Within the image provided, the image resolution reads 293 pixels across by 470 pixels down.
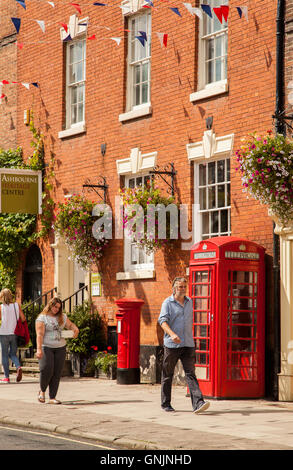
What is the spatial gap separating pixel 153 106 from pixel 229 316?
5256 mm

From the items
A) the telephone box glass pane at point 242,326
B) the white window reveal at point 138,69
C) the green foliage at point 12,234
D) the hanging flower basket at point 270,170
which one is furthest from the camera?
the green foliage at point 12,234

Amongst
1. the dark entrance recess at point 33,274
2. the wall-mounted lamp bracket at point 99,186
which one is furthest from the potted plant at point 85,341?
the dark entrance recess at point 33,274

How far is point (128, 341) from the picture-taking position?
Answer: 15867 mm

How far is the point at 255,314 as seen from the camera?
13656 mm

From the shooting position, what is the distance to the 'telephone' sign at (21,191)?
1909cm

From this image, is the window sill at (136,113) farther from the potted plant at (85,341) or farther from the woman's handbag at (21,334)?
the woman's handbag at (21,334)

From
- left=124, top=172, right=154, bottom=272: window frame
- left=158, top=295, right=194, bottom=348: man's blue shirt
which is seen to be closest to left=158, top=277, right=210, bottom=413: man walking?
left=158, top=295, right=194, bottom=348: man's blue shirt

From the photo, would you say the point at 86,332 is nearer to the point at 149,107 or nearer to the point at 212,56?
the point at 149,107

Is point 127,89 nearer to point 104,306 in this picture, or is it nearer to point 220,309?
point 104,306

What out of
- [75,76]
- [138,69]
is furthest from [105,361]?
[75,76]

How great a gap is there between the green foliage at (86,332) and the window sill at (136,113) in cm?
399

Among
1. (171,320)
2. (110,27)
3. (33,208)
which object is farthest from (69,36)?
(171,320)
